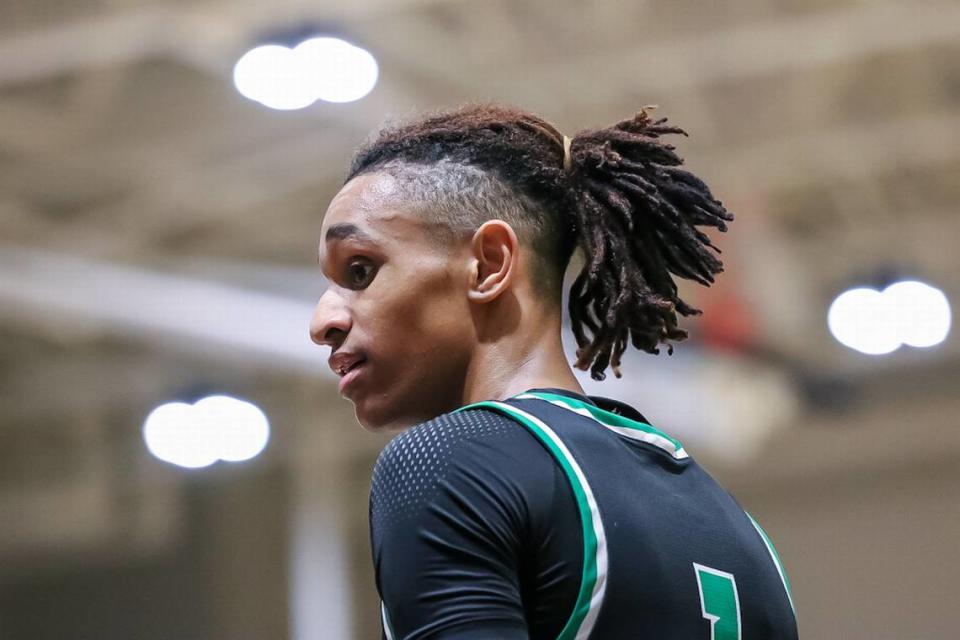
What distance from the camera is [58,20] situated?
6.07 meters

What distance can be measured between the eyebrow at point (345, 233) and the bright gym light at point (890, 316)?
691 centimetres

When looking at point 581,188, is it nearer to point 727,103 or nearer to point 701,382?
point 727,103

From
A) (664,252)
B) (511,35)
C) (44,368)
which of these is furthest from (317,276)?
(664,252)

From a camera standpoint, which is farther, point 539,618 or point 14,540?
point 14,540

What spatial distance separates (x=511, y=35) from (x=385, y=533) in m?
5.58

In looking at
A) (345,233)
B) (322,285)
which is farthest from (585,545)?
(322,285)

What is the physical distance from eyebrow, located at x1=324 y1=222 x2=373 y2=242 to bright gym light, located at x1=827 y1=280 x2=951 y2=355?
6913 mm

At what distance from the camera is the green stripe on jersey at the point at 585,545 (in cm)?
120

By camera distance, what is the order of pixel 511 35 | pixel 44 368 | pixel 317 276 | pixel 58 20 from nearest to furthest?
1. pixel 58 20
2. pixel 511 35
3. pixel 317 276
4. pixel 44 368

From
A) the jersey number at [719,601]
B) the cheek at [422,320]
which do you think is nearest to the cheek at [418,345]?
the cheek at [422,320]

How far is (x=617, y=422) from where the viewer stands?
4.50ft

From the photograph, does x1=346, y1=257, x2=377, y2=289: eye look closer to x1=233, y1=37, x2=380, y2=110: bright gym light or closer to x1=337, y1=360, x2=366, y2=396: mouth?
x1=337, y1=360, x2=366, y2=396: mouth

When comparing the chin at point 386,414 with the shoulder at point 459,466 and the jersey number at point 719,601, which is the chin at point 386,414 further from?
the jersey number at point 719,601

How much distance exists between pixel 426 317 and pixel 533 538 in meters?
0.30
